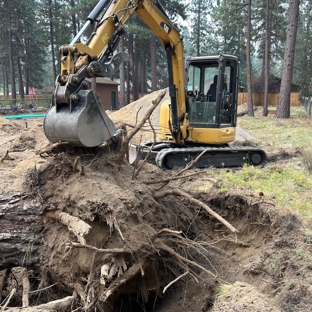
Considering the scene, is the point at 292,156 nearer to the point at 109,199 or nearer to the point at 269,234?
the point at 269,234

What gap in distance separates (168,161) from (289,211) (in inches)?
149

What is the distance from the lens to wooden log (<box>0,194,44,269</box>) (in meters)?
3.60

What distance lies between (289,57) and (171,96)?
1160cm

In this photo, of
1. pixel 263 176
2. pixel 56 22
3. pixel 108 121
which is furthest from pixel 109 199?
pixel 56 22

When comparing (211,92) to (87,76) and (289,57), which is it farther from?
(289,57)

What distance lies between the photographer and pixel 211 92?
8195 mm

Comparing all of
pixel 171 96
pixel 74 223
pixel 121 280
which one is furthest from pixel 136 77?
pixel 121 280

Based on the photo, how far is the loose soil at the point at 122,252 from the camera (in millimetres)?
3199

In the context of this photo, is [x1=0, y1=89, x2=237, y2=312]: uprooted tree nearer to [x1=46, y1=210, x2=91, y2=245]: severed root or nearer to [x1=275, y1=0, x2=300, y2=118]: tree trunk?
[x1=46, y1=210, x2=91, y2=245]: severed root

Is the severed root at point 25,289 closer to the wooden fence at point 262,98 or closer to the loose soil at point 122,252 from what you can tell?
the loose soil at point 122,252

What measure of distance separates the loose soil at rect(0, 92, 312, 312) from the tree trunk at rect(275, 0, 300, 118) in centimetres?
1417

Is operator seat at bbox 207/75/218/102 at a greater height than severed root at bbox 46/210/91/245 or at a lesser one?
greater

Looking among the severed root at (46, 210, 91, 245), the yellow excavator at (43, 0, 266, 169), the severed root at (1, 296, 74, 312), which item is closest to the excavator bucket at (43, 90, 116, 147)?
the yellow excavator at (43, 0, 266, 169)

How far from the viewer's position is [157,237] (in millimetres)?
3633
